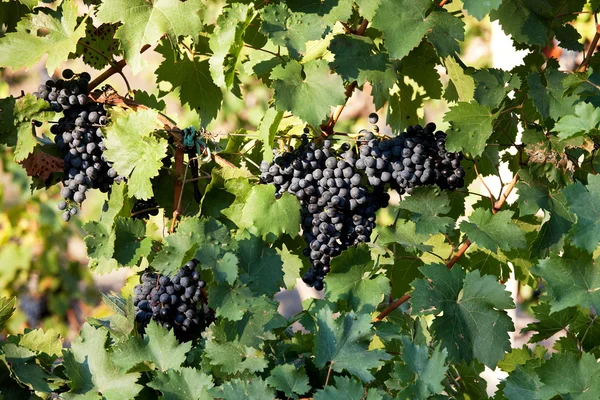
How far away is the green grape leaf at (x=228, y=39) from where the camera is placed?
1.57 meters

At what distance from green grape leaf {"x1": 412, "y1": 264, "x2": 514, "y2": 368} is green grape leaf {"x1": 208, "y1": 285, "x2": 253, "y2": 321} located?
0.33m

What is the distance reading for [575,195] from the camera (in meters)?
1.44

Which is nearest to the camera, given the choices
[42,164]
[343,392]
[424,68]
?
[343,392]

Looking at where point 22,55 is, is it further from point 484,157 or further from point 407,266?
point 484,157

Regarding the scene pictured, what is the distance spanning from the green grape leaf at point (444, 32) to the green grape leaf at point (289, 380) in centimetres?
68

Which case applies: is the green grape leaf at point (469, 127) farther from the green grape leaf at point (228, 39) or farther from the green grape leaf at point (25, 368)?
the green grape leaf at point (25, 368)

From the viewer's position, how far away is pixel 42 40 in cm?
175

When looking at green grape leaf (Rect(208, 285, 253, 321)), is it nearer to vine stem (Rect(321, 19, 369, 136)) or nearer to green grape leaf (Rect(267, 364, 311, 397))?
green grape leaf (Rect(267, 364, 311, 397))

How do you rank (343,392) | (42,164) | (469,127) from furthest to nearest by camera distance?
1. (42,164)
2. (469,127)
3. (343,392)

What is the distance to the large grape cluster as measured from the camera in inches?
64.5

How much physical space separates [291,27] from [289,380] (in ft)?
2.23

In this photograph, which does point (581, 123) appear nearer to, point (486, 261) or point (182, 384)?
point (486, 261)

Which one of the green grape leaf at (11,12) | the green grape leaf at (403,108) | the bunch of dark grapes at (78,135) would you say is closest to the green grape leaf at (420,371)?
the bunch of dark grapes at (78,135)

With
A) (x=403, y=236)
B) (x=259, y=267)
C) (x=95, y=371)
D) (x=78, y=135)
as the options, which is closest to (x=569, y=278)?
(x=403, y=236)
